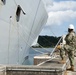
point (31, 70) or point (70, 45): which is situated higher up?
point (70, 45)

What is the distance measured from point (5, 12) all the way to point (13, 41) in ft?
5.20

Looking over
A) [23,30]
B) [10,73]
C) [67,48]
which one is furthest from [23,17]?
[10,73]

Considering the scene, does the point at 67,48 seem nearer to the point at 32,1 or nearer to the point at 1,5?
the point at 1,5

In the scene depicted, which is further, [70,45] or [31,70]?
[70,45]

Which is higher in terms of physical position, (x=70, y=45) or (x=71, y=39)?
(x=71, y=39)

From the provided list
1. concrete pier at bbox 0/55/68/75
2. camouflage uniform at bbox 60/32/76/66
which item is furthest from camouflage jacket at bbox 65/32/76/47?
concrete pier at bbox 0/55/68/75

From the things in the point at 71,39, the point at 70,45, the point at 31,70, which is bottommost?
the point at 31,70

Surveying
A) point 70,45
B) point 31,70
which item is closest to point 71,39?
point 70,45

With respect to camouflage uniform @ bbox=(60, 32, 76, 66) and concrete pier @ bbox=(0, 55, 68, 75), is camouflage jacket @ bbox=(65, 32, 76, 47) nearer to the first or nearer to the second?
camouflage uniform @ bbox=(60, 32, 76, 66)

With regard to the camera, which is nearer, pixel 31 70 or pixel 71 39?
pixel 31 70

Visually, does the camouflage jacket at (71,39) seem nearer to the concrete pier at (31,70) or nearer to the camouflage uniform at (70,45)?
the camouflage uniform at (70,45)

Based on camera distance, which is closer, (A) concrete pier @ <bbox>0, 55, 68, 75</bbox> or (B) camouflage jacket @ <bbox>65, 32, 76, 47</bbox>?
(A) concrete pier @ <bbox>0, 55, 68, 75</bbox>

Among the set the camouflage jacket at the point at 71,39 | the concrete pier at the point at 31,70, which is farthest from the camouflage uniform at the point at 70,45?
the concrete pier at the point at 31,70

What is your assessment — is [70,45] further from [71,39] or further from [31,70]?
[31,70]
